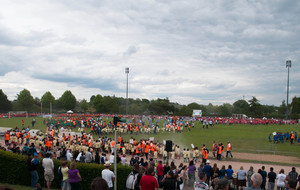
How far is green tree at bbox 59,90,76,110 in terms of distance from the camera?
3900 inches

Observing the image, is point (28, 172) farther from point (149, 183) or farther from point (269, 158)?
point (269, 158)

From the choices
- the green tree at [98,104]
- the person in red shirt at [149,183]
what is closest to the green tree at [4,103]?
the green tree at [98,104]

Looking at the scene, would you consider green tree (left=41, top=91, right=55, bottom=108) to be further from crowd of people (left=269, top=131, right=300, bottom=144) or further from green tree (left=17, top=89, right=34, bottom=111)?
crowd of people (left=269, top=131, right=300, bottom=144)

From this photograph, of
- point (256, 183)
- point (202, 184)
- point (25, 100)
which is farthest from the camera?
point (25, 100)

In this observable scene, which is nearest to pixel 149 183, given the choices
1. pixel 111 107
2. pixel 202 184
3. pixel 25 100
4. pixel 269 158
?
pixel 202 184

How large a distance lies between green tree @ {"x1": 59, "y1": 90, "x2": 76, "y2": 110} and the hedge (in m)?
92.1

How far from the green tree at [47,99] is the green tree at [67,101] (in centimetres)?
421

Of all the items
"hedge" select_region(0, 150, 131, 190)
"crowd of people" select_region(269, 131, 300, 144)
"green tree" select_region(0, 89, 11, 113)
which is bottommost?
"crowd of people" select_region(269, 131, 300, 144)

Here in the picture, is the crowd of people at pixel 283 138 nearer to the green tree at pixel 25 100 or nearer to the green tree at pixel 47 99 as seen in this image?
the green tree at pixel 25 100

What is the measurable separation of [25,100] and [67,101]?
1518 centimetres

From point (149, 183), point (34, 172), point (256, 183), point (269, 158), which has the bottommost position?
point (269, 158)

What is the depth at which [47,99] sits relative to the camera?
10112cm

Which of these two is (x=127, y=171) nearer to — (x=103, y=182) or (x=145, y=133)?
(x=103, y=182)

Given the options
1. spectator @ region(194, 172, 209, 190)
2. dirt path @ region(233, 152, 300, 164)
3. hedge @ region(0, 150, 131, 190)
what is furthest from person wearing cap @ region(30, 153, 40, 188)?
dirt path @ region(233, 152, 300, 164)
